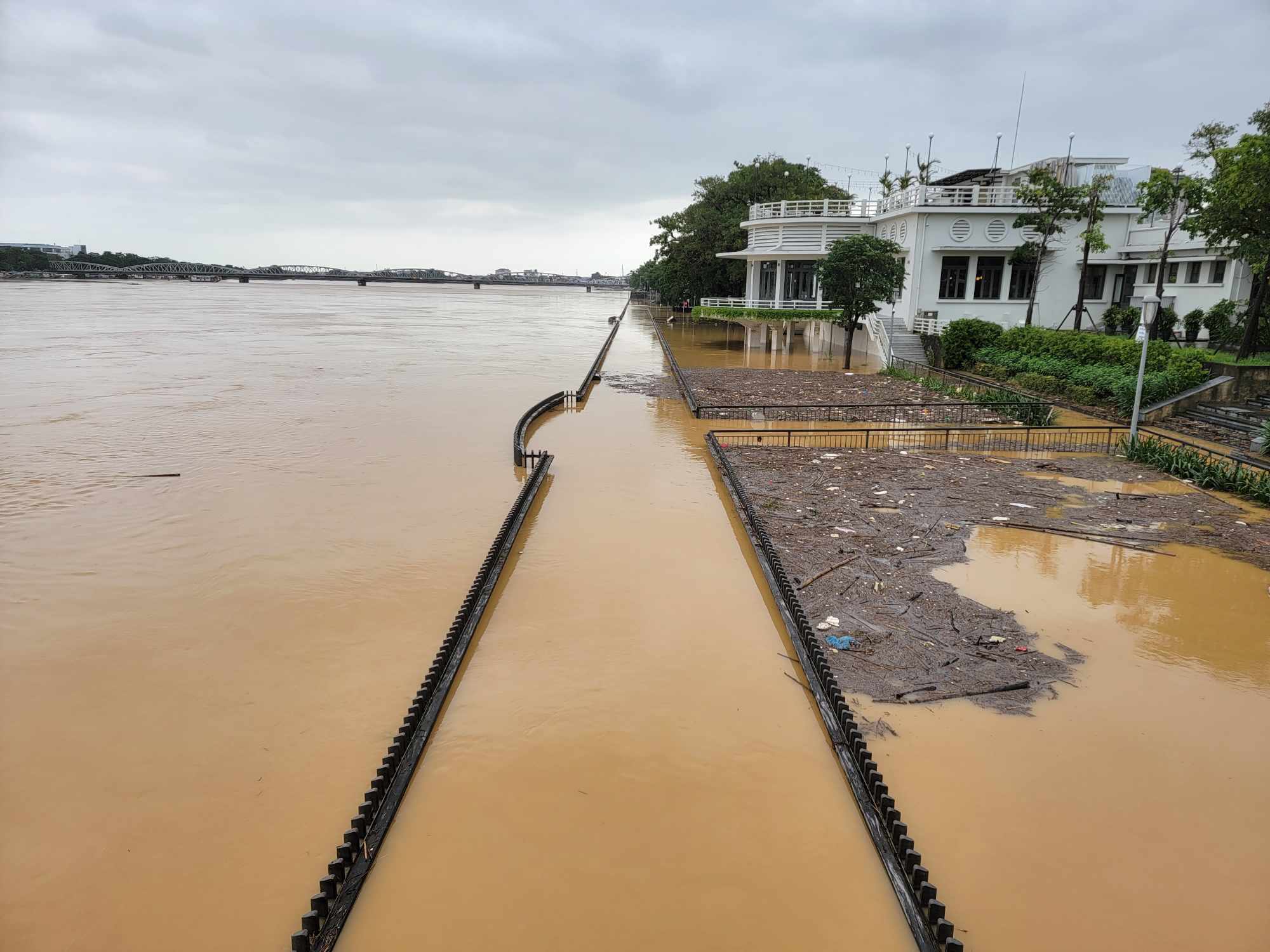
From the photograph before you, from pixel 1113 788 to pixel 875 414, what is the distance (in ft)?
51.3

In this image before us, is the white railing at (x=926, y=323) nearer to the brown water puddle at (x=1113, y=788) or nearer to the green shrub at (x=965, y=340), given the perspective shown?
the green shrub at (x=965, y=340)

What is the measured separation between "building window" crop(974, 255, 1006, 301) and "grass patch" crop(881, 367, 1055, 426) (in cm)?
991

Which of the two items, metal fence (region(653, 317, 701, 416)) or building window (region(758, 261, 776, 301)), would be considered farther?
building window (region(758, 261, 776, 301))

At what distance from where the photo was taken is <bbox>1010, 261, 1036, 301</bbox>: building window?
3231 centimetres

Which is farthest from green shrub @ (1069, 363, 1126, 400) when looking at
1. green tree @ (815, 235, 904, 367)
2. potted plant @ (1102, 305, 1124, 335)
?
potted plant @ (1102, 305, 1124, 335)

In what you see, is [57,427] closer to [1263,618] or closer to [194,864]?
[194,864]

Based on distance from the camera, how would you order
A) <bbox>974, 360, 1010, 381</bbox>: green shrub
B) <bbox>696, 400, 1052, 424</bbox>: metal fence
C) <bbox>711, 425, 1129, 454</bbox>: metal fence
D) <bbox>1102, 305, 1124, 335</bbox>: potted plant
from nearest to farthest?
1. <bbox>711, 425, 1129, 454</bbox>: metal fence
2. <bbox>696, 400, 1052, 424</bbox>: metal fence
3. <bbox>974, 360, 1010, 381</bbox>: green shrub
4. <bbox>1102, 305, 1124, 335</bbox>: potted plant

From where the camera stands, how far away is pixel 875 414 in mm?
20844

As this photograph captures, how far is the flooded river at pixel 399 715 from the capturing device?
4.97 m

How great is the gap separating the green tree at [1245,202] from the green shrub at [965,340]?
697 centimetres

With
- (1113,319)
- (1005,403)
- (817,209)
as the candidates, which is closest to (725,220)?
(817,209)

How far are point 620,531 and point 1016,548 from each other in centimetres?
539

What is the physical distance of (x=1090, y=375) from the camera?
21547 mm

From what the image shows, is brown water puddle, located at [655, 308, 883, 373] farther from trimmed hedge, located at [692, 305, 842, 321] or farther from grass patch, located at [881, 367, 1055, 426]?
grass patch, located at [881, 367, 1055, 426]
